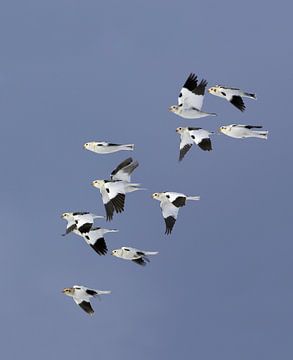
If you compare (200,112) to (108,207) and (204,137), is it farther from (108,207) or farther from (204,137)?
(108,207)

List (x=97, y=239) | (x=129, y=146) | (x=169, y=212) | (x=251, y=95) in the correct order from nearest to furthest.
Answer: (x=97, y=239)
(x=129, y=146)
(x=251, y=95)
(x=169, y=212)

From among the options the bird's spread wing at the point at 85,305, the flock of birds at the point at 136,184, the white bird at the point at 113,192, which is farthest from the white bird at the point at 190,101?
the bird's spread wing at the point at 85,305

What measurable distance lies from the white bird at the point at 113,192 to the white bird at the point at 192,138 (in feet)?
18.6

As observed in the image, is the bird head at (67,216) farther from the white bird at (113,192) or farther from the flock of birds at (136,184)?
the white bird at (113,192)

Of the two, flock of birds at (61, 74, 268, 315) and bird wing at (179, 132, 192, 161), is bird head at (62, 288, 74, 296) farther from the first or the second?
bird wing at (179, 132, 192, 161)

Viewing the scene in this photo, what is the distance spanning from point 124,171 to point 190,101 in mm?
6722

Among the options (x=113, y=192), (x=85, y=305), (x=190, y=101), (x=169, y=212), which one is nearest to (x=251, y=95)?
(x=190, y=101)

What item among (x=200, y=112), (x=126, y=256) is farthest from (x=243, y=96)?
(x=126, y=256)

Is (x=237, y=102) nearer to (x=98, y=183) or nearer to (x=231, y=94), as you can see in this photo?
(x=231, y=94)

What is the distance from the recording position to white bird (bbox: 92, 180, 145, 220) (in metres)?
72.3

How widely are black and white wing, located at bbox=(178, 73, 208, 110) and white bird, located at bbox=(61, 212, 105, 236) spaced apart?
32.8ft

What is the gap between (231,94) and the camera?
261ft

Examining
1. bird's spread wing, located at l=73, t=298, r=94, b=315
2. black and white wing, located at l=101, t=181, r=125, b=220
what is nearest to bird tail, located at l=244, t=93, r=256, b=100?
black and white wing, located at l=101, t=181, r=125, b=220

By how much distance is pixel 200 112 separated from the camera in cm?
7781
